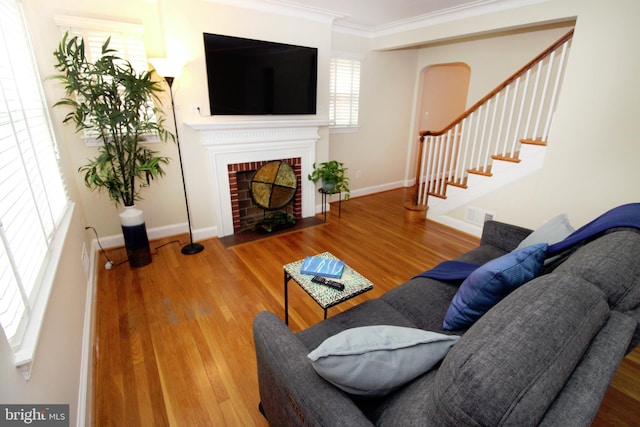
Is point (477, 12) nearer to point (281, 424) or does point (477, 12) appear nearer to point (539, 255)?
point (539, 255)

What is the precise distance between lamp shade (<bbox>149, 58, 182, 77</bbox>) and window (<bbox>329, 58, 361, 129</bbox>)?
91.7 inches

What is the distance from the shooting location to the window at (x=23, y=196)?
1081 mm

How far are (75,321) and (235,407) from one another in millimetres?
1062

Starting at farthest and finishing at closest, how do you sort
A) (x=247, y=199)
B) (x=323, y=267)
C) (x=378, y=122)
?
(x=378, y=122) → (x=247, y=199) → (x=323, y=267)

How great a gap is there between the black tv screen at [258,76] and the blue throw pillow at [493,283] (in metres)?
3.03

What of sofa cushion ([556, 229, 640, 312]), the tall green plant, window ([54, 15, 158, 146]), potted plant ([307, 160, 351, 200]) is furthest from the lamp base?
sofa cushion ([556, 229, 640, 312])

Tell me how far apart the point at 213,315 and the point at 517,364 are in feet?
6.87

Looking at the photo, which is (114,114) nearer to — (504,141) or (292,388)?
(292,388)

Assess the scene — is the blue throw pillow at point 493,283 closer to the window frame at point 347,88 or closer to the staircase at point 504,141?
the staircase at point 504,141

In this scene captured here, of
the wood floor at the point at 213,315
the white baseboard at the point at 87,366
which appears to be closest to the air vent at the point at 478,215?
the wood floor at the point at 213,315

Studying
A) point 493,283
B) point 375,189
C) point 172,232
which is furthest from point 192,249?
point 375,189

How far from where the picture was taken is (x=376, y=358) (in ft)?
3.13

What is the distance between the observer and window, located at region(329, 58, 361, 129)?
15.0 ft

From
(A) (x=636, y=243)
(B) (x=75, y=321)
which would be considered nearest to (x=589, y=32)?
(A) (x=636, y=243)
